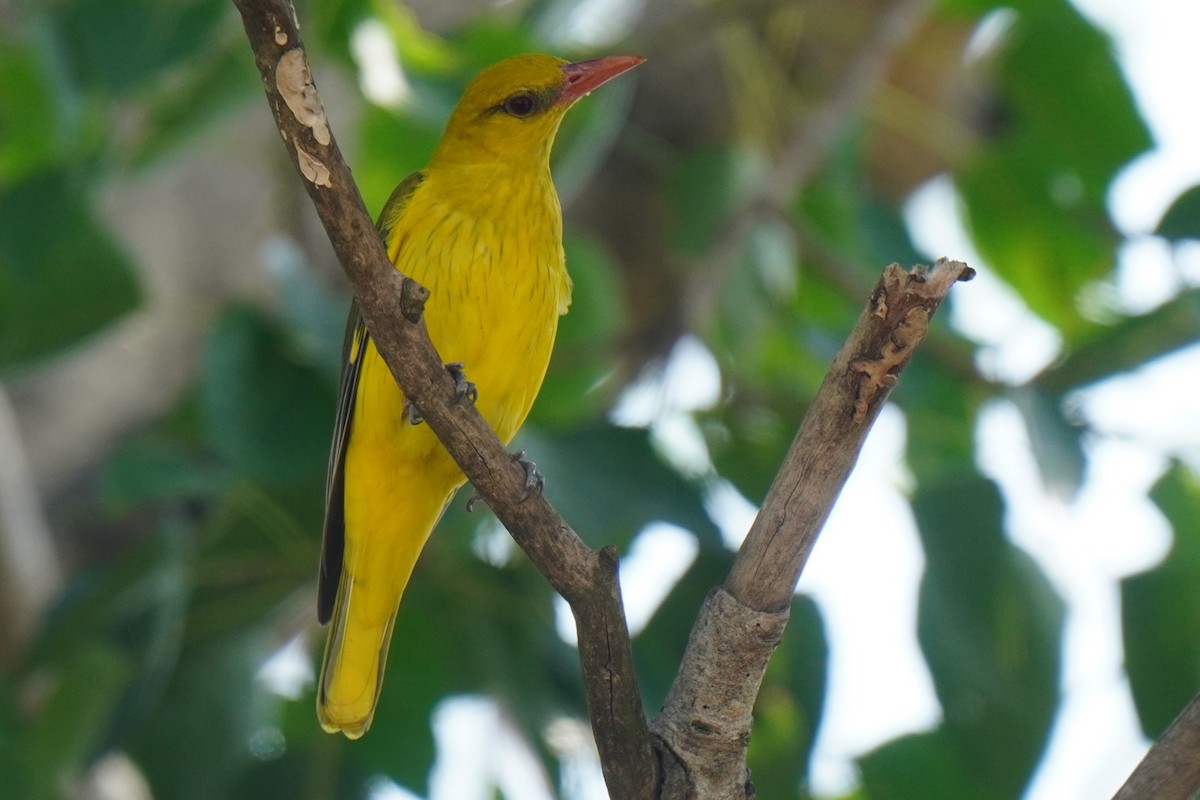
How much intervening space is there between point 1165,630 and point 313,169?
7.43 feet

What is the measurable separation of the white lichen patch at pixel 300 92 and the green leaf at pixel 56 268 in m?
1.73

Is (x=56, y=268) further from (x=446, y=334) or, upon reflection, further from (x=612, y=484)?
(x=612, y=484)

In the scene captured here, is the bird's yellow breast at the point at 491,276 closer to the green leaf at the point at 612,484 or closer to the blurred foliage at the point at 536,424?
the green leaf at the point at 612,484

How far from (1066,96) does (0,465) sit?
3297 millimetres

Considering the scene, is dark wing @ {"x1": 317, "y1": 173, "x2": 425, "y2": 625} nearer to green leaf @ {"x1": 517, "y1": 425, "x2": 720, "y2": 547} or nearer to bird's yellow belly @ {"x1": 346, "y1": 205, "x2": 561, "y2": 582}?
Result: bird's yellow belly @ {"x1": 346, "y1": 205, "x2": 561, "y2": 582}

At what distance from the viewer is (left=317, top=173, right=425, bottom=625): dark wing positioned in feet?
9.89

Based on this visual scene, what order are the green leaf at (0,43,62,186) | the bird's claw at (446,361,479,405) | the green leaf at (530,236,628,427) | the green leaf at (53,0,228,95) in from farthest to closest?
the green leaf at (0,43,62,186)
the green leaf at (530,236,628,427)
the green leaf at (53,0,228,95)
the bird's claw at (446,361,479,405)

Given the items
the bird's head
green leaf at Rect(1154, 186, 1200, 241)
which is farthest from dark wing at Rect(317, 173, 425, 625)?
green leaf at Rect(1154, 186, 1200, 241)

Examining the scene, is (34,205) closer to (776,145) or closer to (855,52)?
(776,145)

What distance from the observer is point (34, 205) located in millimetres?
3434

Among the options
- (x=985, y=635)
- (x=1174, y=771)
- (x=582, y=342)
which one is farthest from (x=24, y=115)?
(x=1174, y=771)

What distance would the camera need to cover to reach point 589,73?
3281mm

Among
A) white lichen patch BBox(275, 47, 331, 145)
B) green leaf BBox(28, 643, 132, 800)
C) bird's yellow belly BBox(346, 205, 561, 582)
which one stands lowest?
white lichen patch BBox(275, 47, 331, 145)

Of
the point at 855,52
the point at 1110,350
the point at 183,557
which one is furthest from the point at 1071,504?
the point at 855,52
